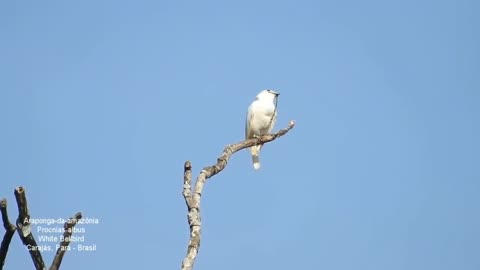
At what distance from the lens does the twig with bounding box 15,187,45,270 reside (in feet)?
13.7

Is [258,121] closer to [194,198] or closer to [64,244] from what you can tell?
[194,198]

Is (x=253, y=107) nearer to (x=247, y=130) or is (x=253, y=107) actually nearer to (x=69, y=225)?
(x=247, y=130)

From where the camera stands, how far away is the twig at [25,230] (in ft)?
13.7

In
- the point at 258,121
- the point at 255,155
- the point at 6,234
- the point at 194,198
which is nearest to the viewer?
the point at 6,234

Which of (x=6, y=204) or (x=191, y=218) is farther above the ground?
(x=191, y=218)

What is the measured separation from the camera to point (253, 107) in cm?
1376

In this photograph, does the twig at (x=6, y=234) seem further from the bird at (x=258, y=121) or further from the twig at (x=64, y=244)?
the bird at (x=258, y=121)

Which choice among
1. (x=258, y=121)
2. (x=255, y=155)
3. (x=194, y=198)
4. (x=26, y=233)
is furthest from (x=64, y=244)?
(x=258, y=121)

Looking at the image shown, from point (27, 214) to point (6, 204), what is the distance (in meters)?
0.15

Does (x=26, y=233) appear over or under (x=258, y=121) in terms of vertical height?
under

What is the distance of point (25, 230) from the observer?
436 centimetres

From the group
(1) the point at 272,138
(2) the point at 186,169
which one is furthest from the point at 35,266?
(1) the point at 272,138

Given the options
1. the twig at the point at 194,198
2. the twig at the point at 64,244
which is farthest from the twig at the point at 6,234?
the twig at the point at 194,198

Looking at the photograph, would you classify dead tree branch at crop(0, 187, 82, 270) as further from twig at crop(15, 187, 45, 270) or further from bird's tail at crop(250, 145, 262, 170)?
bird's tail at crop(250, 145, 262, 170)
